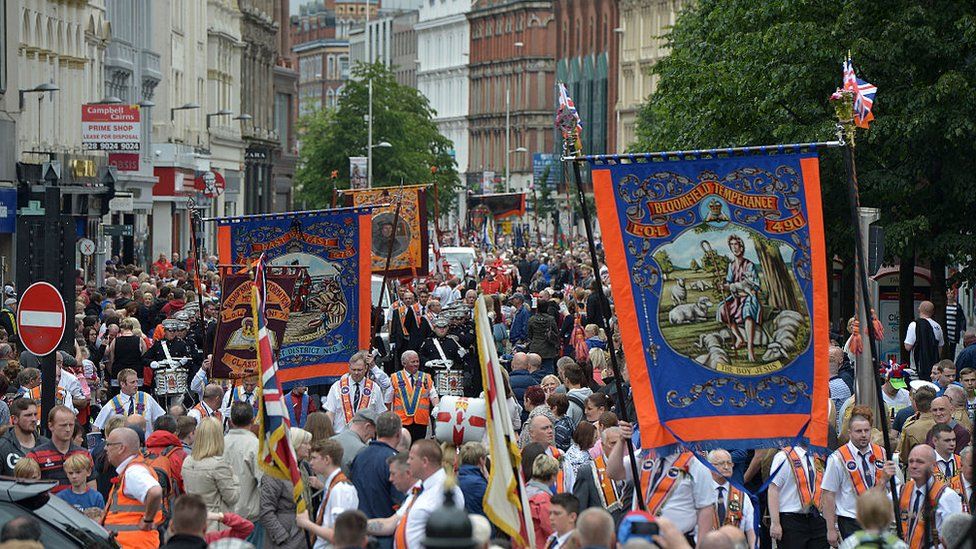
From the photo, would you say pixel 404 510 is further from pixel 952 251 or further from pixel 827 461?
pixel 952 251

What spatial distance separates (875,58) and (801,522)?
1786 cm

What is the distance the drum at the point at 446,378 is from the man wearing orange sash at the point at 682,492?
1009 centimetres

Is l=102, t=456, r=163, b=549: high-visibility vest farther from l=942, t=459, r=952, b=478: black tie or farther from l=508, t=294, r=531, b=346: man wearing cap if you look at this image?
l=508, t=294, r=531, b=346: man wearing cap

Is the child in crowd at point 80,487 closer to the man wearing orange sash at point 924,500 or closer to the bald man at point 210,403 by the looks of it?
the bald man at point 210,403

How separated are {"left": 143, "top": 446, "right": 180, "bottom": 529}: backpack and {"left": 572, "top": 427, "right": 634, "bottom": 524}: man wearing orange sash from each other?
8.49 feet

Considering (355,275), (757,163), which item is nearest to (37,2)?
(355,275)

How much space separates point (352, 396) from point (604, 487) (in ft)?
17.4

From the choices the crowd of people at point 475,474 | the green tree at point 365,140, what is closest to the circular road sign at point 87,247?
the crowd of people at point 475,474

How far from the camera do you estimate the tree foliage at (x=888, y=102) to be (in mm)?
A: 29641

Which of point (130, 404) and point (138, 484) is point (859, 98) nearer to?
point (138, 484)

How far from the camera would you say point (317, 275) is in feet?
63.8

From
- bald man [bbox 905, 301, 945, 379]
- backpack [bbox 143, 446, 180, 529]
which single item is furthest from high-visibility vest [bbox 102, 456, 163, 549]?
bald man [bbox 905, 301, 945, 379]

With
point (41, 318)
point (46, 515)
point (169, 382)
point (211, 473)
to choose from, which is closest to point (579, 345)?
point (169, 382)

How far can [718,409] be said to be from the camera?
39.4 feet
